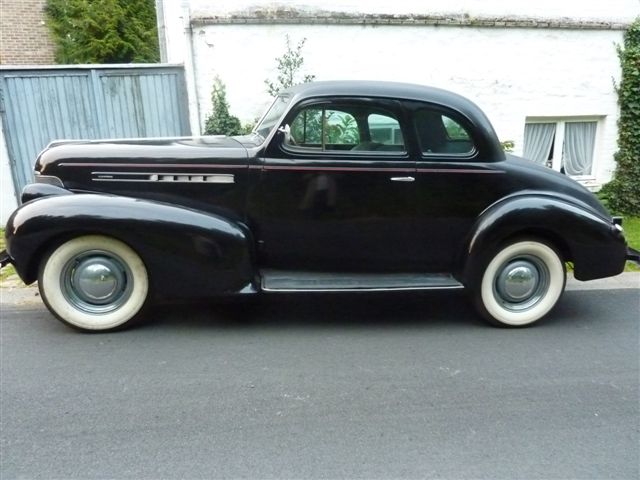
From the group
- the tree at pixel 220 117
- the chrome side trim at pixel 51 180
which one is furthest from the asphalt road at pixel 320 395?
the tree at pixel 220 117

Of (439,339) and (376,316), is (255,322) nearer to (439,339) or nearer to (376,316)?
(376,316)

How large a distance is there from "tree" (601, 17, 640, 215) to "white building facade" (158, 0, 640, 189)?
129 mm

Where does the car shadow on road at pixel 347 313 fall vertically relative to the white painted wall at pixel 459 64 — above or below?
below

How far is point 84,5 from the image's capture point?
1034cm

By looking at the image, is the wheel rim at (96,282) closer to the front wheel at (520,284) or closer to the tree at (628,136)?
the front wheel at (520,284)

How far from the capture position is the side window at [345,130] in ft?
12.9

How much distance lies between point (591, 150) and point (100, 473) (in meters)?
8.52

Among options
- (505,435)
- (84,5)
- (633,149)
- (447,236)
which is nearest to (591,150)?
(633,149)

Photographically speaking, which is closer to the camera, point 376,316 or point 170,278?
point 170,278

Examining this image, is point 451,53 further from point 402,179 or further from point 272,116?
point 402,179

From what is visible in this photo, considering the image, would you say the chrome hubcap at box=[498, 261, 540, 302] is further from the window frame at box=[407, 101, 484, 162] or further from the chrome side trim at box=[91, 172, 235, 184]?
the chrome side trim at box=[91, 172, 235, 184]

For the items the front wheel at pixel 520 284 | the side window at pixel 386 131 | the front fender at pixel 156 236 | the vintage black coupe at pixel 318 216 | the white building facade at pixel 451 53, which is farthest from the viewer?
the white building facade at pixel 451 53

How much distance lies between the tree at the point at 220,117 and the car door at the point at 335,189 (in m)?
3.26

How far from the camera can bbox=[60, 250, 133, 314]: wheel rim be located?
379 centimetres
